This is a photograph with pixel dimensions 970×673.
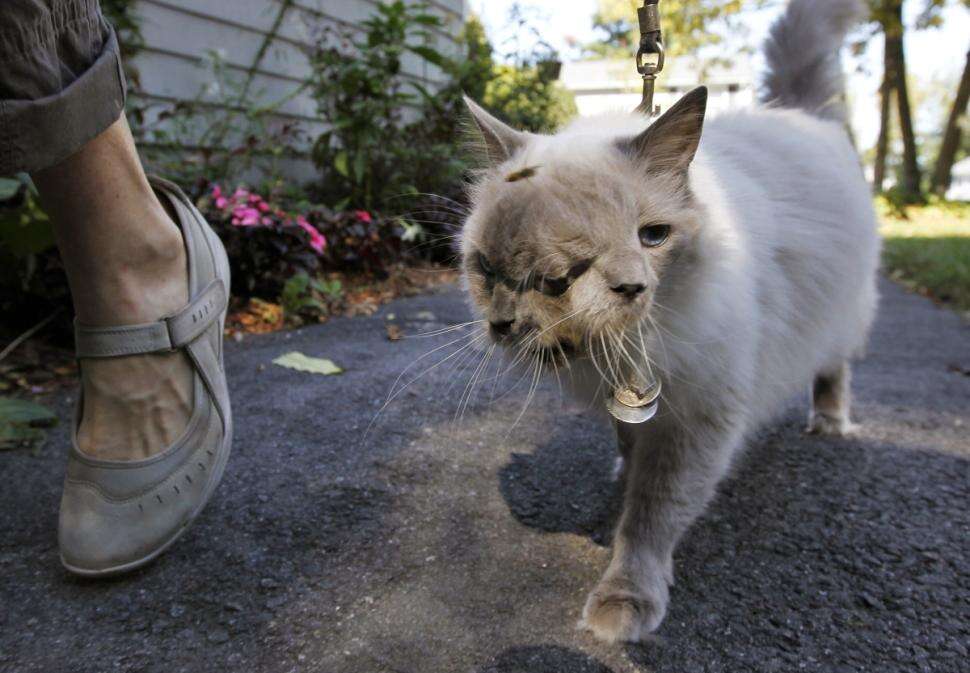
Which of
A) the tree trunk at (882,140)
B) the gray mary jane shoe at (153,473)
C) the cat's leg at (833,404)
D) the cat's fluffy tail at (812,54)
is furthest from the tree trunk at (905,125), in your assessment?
the gray mary jane shoe at (153,473)

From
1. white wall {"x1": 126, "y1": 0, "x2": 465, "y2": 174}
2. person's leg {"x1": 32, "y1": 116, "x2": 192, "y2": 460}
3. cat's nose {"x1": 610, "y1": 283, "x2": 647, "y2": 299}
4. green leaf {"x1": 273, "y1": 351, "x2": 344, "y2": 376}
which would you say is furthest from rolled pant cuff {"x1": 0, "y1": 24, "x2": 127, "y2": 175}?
white wall {"x1": 126, "y1": 0, "x2": 465, "y2": 174}

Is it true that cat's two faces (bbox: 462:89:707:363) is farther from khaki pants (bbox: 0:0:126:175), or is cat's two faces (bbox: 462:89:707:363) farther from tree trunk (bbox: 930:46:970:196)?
tree trunk (bbox: 930:46:970:196)

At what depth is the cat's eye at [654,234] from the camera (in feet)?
3.85

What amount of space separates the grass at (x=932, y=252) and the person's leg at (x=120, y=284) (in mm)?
2848

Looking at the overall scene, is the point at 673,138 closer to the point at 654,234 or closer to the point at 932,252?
the point at 654,234

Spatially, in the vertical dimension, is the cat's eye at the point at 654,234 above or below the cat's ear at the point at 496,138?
below

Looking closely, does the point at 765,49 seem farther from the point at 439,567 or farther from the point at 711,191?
the point at 439,567

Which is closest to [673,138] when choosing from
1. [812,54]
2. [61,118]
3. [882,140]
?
[61,118]

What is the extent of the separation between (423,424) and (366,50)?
127 inches

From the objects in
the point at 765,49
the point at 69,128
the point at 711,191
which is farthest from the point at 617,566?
the point at 765,49

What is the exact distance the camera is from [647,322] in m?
1.21

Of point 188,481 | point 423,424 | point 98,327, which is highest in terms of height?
point 98,327

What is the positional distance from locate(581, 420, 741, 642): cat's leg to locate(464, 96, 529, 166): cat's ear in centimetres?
68

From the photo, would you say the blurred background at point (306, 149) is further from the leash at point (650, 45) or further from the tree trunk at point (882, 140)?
the tree trunk at point (882, 140)
